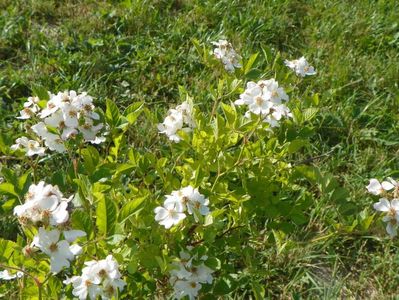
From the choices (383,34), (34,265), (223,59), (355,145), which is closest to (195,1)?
(383,34)

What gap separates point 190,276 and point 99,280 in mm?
310

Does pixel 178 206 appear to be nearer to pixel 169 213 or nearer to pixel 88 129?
pixel 169 213

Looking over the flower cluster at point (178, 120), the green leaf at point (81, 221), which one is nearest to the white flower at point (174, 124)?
the flower cluster at point (178, 120)

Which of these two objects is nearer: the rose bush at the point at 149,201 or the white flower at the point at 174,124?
the rose bush at the point at 149,201

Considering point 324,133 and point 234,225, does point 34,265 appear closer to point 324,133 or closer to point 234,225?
point 234,225

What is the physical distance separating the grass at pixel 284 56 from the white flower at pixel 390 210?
0.56m

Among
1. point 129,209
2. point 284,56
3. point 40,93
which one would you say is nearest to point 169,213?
point 129,209

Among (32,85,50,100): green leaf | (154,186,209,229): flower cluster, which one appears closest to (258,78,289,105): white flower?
(154,186,209,229): flower cluster

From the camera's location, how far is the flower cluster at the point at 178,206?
1406 millimetres

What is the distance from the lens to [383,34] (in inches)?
128

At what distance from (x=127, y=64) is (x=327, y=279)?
1.44 metres

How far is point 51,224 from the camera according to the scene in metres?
1.17

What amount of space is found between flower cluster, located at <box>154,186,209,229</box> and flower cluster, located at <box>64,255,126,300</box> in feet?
0.65

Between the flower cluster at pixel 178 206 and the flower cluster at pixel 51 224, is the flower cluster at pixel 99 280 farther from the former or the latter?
the flower cluster at pixel 178 206
